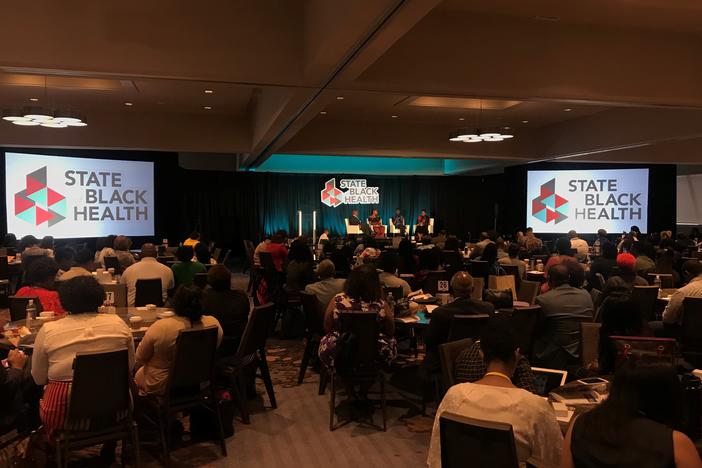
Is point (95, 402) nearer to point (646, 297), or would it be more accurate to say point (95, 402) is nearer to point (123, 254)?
point (646, 297)

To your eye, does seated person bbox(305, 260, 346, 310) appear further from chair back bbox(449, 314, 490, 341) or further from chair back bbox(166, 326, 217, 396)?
chair back bbox(166, 326, 217, 396)

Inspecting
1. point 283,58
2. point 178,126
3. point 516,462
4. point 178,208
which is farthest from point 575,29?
point 178,208

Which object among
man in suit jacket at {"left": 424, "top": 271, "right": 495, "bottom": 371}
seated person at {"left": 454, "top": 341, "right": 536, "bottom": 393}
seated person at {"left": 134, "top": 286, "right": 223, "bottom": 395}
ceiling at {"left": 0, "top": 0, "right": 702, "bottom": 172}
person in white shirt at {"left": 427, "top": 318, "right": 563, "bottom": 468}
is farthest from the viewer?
ceiling at {"left": 0, "top": 0, "right": 702, "bottom": 172}

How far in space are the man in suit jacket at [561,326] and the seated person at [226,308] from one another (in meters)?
2.34

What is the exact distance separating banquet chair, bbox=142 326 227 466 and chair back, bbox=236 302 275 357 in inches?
19.8

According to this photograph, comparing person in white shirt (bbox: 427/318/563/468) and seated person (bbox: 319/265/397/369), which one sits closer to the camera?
person in white shirt (bbox: 427/318/563/468)

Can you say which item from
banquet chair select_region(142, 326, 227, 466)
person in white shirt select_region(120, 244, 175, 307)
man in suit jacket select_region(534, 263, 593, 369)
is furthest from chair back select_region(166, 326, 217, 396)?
person in white shirt select_region(120, 244, 175, 307)

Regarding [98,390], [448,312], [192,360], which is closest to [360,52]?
[448,312]

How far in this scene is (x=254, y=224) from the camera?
17.6 metres

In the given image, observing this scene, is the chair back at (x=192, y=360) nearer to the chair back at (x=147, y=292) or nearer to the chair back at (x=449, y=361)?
the chair back at (x=449, y=361)

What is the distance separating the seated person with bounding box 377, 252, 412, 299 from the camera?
5547mm

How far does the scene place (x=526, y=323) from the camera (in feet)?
14.4

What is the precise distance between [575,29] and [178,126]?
752cm

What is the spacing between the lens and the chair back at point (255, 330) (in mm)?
4318
